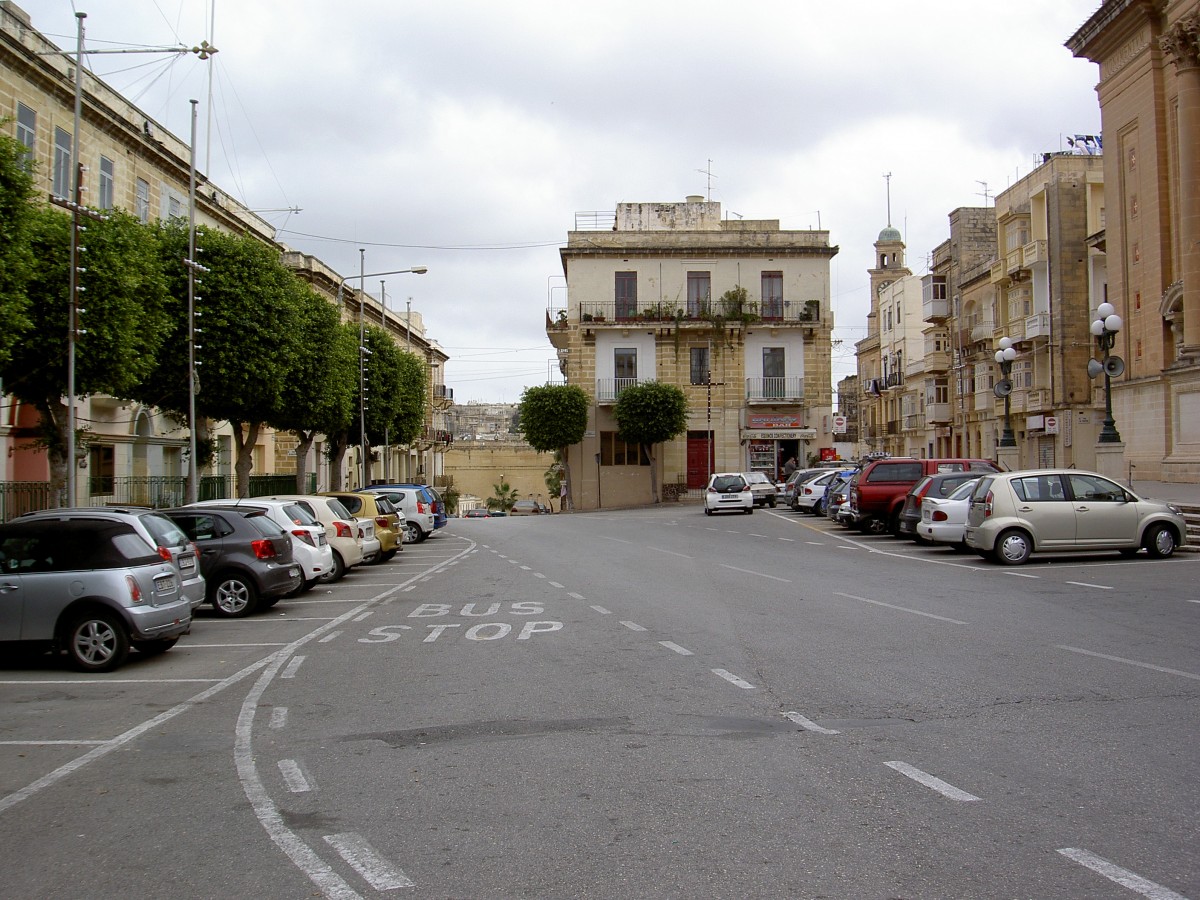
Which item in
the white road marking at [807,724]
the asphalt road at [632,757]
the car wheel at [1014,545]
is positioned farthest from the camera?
the car wheel at [1014,545]

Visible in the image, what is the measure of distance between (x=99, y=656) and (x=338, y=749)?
16.6 ft

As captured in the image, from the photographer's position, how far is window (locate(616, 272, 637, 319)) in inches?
2244

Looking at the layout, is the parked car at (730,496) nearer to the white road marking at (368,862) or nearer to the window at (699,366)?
the window at (699,366)

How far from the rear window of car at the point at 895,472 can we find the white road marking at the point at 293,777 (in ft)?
77.1

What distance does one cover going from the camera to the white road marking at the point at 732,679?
29.2 ft

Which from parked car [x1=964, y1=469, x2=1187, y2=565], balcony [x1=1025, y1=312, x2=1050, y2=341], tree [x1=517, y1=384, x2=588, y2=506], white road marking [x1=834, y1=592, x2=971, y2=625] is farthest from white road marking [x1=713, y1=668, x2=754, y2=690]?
tree [x1=517, y1=384, x2=588, y2=506]

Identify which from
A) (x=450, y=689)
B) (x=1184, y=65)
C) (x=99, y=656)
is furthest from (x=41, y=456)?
(x=1184, y=65)

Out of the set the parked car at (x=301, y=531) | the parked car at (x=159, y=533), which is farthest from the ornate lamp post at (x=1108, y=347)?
the parked car at (x=159, y=533)

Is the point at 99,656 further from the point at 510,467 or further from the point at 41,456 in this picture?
the point at 510,467

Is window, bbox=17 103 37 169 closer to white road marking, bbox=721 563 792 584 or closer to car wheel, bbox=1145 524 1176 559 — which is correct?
white road marking, bbox=721 563 792 584

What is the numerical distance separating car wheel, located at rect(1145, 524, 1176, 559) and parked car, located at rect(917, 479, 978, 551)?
3368 mm

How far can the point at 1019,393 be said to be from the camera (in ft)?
163

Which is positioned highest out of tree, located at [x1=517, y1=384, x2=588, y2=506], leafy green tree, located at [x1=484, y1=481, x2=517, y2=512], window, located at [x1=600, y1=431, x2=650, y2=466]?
tree, located at [x1=517, y1=384, x2=588, y2=506]

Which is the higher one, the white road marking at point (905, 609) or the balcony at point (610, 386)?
the balcony at point (610, 386)
